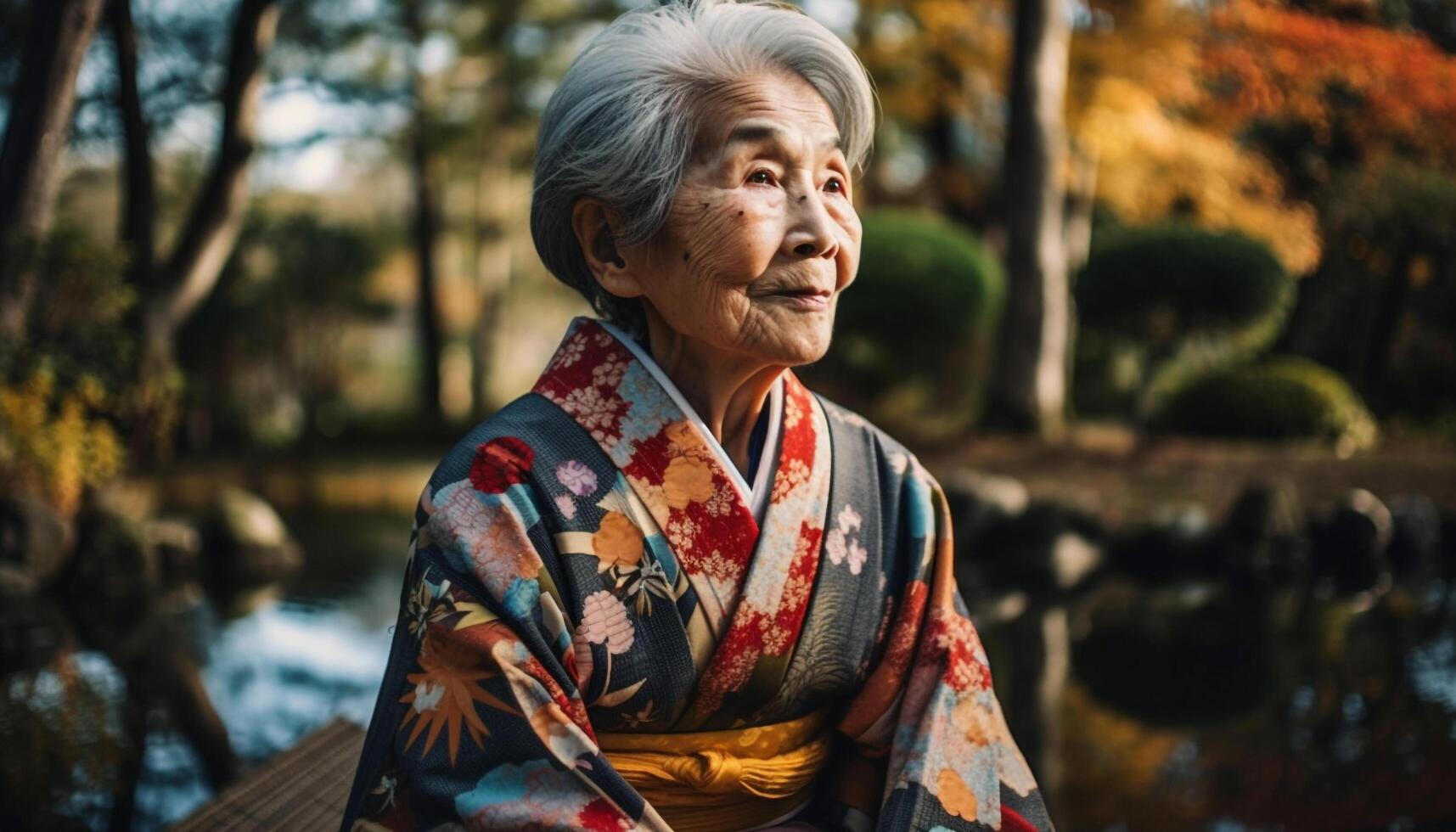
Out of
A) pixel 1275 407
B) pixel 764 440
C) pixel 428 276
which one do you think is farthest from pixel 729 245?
pixel 428 276

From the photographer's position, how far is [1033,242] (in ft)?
36.4

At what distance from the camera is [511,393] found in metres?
26.0

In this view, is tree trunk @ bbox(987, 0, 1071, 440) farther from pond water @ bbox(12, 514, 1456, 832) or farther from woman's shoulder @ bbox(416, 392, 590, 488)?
woman's shoulder @ bbox(416, 392, 590, 488)

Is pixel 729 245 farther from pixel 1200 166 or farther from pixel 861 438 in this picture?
pixel 1200 166

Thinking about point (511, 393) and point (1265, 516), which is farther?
point (511, 393)

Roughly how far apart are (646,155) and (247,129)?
24.6 feet

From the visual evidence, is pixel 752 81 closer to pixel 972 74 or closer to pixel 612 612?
pixel 612 612

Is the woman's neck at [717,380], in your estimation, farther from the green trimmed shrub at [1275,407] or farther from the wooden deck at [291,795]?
the green trimmed shrub at [1275,407]

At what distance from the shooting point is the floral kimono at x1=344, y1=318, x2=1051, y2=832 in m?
1.41

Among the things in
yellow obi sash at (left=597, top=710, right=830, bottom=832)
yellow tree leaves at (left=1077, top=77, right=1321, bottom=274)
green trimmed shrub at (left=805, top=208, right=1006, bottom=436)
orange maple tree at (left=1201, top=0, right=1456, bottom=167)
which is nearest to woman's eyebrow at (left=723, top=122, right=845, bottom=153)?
yellow obi sash at (left=597, top=710, right=830, bottom=832)

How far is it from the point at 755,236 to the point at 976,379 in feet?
38.8

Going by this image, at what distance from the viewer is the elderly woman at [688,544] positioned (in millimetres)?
1432

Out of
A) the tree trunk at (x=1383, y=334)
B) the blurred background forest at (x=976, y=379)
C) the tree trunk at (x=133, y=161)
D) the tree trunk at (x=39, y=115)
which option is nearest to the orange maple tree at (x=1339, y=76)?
the blurred background forest at (x=976, y=379)

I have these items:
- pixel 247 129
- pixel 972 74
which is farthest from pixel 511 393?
pixel 247 129
